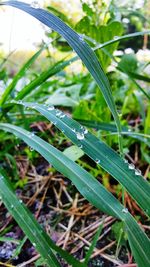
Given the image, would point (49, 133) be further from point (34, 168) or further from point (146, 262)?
point (146, 262)

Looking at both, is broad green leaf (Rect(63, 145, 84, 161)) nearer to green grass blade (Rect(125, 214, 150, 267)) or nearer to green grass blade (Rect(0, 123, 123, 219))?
green grass blade (Rect(0, 123, 123, 219))

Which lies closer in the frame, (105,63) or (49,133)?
(105,63)

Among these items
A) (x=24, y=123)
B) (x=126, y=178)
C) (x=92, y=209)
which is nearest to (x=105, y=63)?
(x=24, y=123)

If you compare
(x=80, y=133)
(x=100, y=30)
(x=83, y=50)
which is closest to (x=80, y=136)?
(x=80, y=133)

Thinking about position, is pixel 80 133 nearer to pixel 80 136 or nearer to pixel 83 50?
pixel 80 136

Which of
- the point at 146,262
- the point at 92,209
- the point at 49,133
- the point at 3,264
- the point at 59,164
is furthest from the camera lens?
the point at 49,133
